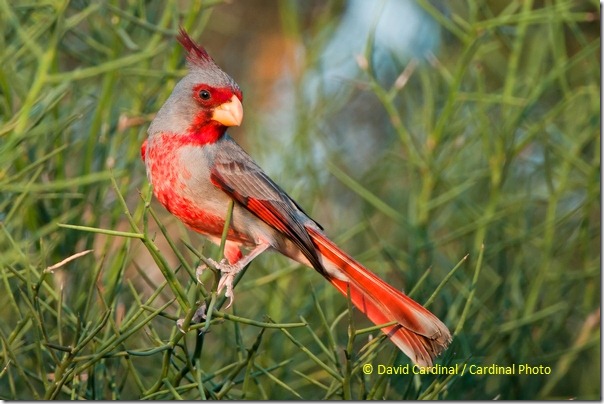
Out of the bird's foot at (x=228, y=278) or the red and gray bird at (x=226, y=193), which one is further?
the red and gray bird at (x=226, y=193)

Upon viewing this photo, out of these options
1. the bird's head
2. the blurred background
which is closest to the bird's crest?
the bird's head

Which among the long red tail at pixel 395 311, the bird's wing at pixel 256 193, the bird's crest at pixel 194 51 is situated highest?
the bird's crest at pixel 194 51

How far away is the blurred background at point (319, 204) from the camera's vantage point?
2.81 m

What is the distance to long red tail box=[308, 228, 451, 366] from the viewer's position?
2695 mm

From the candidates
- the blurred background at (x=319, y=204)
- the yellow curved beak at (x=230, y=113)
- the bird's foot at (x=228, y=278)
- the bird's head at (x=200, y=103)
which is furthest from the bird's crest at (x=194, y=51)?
the bird's foot at (x=228, y=278)

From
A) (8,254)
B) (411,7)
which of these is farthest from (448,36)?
(8,254)

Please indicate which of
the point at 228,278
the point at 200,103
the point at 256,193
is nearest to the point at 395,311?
the point at 228,278

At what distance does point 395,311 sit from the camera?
284cm

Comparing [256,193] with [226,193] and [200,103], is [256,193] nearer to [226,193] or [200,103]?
[226,193]

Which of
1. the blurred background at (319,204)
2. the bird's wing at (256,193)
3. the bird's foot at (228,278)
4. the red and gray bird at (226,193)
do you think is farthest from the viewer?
the bird's wing at (256,193)

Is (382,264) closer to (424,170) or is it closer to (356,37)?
(424,170)

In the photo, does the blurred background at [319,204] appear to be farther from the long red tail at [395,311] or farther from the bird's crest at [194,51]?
the bird's crest at [194,51]

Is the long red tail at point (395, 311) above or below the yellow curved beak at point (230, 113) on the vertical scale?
below

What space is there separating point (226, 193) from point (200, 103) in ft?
1.08
